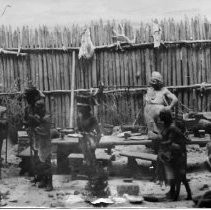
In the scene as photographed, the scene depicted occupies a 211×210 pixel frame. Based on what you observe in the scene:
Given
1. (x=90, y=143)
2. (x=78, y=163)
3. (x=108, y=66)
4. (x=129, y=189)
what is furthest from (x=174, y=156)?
(x=108, y=66)

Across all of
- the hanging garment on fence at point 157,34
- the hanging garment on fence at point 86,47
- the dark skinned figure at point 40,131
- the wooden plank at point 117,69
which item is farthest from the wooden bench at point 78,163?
the hanging garment on fence at point 157,34

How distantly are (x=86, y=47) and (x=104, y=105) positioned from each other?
1229 millimetres

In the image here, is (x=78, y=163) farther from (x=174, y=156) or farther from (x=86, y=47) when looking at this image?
(x=86, y=47)

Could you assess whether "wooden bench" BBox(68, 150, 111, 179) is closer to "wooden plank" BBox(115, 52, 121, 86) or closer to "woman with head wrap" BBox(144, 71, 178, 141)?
"woman with head wrap" BBox(144, 71, 178, 141)

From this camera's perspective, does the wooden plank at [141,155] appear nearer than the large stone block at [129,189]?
No

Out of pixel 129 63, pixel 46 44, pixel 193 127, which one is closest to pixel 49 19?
pixel 46 44

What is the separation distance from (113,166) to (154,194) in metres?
1.49

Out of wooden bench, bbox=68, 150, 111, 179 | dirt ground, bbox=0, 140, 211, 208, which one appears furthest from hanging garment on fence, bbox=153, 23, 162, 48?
wooden bench, bbox=68, 150, 111, 179

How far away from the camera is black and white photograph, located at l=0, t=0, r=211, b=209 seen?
700cm

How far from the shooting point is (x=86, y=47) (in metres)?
9.62

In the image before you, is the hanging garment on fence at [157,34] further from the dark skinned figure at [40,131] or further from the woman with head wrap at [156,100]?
the dark skinned figure at [40,131]

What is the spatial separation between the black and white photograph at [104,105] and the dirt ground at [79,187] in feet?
0.06

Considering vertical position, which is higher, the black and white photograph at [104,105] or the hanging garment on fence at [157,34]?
the hanging garment on fence at [157,34]

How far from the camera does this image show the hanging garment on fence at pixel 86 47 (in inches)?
375
